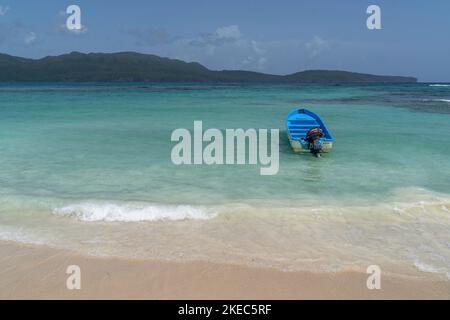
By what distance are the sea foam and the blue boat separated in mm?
5613

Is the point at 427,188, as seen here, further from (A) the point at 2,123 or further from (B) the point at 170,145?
(A) the point at 2,123

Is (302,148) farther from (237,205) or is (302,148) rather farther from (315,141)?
(237,205)

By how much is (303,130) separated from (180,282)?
414 inches

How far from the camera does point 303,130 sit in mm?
14336

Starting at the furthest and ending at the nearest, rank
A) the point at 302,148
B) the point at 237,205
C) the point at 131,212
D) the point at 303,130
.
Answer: the point at 303,130 → the point at 302,148 → the point at 237,205 → the point at 131,212

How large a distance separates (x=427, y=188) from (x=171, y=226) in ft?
18.8

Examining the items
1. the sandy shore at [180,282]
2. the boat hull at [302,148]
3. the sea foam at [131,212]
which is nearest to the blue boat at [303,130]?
the boat hull at [302,148]

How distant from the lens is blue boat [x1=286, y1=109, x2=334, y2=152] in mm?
11750

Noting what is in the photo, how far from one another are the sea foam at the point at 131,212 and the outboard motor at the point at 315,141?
541cm

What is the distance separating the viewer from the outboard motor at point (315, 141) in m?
11.4

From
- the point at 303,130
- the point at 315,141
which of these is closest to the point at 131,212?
the point at 315,141

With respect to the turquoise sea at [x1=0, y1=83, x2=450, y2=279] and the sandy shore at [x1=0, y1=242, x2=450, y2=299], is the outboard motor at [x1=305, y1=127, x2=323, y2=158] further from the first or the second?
the sandy shore at [x1=0, y1=242, x2=450, y2=299]

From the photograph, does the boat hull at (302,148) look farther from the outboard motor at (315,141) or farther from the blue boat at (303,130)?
the outboard motor at (315,141)

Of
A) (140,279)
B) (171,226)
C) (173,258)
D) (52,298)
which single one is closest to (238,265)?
(173,258)
